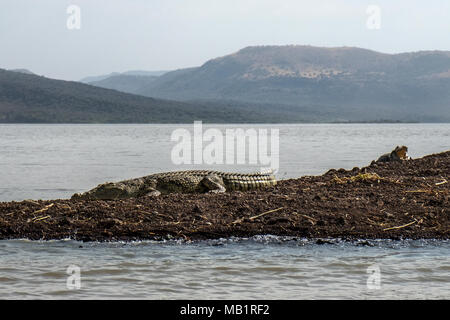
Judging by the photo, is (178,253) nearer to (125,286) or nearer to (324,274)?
(125,286)

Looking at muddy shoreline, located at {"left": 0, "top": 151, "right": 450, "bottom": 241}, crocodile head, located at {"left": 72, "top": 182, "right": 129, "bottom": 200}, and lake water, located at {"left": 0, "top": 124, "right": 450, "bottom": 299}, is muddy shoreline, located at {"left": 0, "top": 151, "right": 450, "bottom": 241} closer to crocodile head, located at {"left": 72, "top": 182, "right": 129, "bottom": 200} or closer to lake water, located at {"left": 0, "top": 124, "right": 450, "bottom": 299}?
lake water, located at {"left": 0, "top": 124, "right": 450, "bottom": 299}

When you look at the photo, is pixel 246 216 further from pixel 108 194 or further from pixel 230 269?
pixel 108 194

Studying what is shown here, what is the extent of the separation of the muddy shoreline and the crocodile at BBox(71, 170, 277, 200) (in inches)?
37.5

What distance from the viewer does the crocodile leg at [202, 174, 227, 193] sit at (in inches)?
522

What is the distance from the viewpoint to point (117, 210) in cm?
1096

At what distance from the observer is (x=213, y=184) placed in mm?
13281

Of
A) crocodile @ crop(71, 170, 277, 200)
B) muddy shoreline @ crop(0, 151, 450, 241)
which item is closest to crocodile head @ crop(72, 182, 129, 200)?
crocodile @ crop(71, 170, 277, 200)

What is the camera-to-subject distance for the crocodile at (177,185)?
12.9 meters

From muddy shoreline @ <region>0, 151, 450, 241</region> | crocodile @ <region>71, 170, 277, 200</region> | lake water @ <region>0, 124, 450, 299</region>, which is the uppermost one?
crocodile @ <region>71, 170, 277, 200</region>

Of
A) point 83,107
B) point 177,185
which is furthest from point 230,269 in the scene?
point 83,107

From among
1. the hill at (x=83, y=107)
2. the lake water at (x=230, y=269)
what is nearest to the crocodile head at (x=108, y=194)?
the lake water at (x=230, y=269)

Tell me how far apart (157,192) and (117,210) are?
6.75ft
